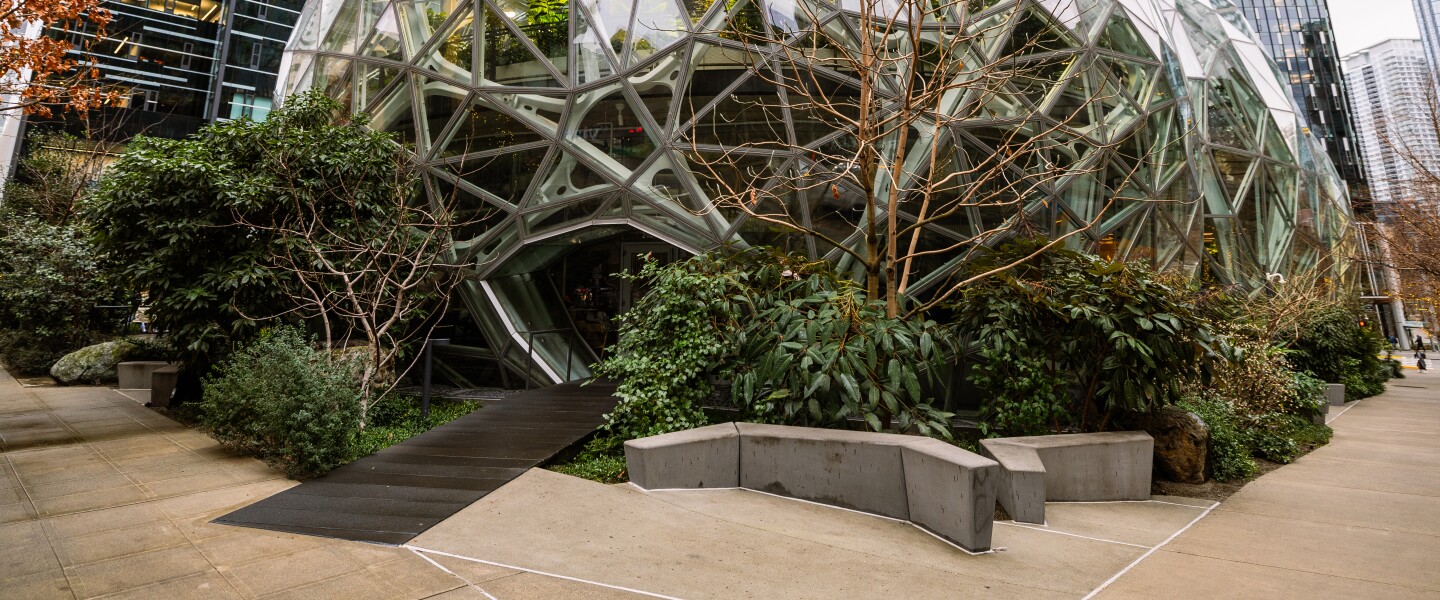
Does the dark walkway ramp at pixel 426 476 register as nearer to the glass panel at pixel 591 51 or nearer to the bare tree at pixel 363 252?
the bare tree at pixel 363 252

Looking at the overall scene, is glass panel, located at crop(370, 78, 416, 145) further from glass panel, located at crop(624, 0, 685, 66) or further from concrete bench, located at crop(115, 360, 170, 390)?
concrete bench, located at crop(115, 360, 170, 390)

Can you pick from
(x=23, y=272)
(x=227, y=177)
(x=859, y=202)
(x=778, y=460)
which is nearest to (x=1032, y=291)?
(x=778, y=460)

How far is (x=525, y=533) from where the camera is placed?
4.64 metres

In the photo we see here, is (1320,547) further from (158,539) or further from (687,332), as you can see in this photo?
(158,539)

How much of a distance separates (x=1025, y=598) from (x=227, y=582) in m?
4.53

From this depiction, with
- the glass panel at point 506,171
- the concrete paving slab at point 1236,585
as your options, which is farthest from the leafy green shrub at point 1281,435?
the glass panel at point 506,171

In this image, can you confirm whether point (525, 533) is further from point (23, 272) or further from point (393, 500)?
point (23, 272)

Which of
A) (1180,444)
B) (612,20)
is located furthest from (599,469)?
(612,20)

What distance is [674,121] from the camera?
10.6 meters

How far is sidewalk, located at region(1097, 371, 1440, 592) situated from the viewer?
12.8 ft

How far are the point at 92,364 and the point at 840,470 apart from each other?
15270mm

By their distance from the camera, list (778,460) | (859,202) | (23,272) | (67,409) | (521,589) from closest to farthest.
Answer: (521,589) → (778,460) → (67,409) → (859,202) → (23,272)

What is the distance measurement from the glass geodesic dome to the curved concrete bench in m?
4.69

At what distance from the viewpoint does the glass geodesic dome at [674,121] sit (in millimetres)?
10484
